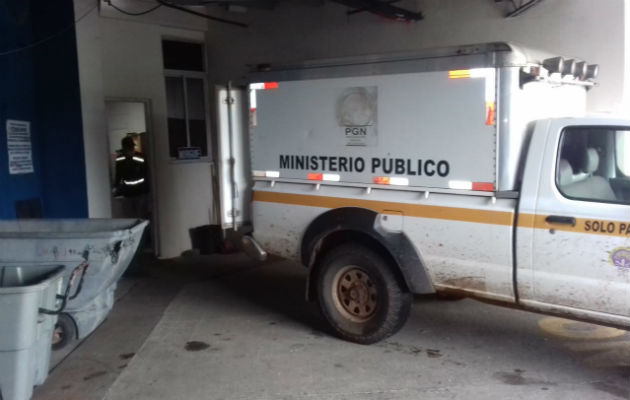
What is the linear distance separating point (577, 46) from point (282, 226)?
13.5 ft

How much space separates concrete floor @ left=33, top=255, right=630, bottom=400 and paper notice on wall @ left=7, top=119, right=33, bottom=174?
85.9 inches

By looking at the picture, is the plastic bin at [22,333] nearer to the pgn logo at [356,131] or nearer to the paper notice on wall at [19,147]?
the pgn logo at [356,131]

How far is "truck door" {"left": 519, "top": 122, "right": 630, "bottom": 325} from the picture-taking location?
14.4 feet

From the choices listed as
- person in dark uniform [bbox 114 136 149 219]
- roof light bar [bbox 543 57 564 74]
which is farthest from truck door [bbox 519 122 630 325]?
person in dark uniform [bbox 114 136 149 219]

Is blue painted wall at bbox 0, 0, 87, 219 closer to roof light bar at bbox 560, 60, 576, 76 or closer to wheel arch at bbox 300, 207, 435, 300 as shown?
wheel arch at bbox 300, 207, 435, 300

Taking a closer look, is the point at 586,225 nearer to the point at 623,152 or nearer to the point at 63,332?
the point at 623,152

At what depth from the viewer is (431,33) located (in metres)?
8.18

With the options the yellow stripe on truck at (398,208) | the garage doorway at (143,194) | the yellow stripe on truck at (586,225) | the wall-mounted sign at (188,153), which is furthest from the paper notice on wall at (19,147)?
the yellow stripe on truck at (586,225)

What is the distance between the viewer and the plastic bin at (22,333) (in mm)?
4152

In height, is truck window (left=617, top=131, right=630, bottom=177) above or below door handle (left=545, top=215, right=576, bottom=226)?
above

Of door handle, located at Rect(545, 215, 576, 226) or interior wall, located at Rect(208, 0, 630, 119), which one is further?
interior wall, located at Rect(208, 0, 630, 119)

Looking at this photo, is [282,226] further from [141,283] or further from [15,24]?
[15,24]

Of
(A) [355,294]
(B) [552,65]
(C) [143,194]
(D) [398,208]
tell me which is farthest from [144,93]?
(B) [552,65]

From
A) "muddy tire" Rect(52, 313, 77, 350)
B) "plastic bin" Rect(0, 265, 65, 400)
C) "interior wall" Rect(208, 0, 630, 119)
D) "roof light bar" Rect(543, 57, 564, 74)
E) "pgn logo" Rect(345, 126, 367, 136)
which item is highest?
"interior wall" Rect(208, 0, 630, 119)
